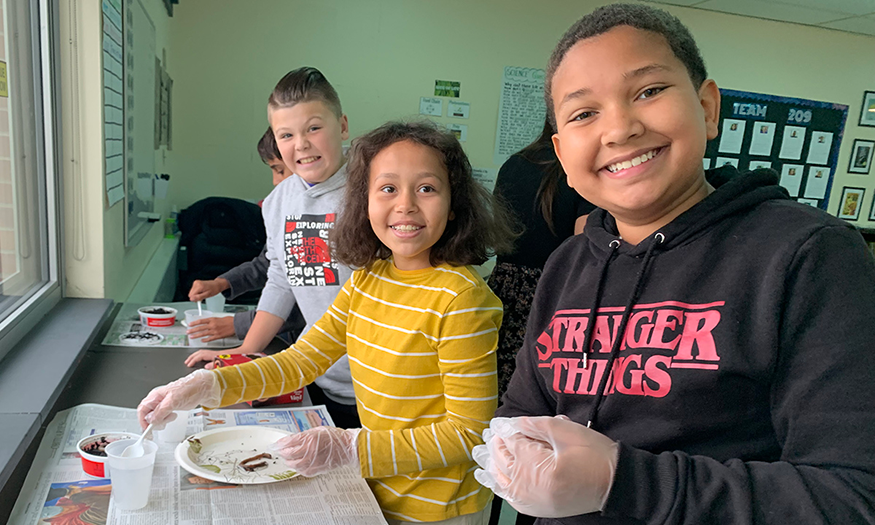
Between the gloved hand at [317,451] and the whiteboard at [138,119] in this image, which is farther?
the whiteboard at [138,119]

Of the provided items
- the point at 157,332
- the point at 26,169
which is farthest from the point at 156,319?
the point at 26,169

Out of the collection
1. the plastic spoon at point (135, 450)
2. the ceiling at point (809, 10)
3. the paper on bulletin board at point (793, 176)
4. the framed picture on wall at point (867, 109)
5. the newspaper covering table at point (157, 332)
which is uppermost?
the ceiling at point (809, 10)

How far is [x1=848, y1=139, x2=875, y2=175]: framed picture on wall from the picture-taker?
432 cm

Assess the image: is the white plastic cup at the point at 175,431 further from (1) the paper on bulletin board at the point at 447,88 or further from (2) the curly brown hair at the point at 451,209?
(1) the paper on bulletin board at the point at 447,88

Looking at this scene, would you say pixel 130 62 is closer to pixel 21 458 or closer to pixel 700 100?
pixel 21 458

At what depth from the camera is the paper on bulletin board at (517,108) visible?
387 centimetres

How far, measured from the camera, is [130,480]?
805 millimetres

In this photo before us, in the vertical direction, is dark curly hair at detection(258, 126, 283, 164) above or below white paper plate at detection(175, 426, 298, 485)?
above

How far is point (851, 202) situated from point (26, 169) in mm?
5126

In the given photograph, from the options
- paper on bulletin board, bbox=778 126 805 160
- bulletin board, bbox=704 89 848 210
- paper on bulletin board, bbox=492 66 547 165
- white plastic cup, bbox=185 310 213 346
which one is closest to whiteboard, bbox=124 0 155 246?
white plastic cup, bbox=185 310 213 346

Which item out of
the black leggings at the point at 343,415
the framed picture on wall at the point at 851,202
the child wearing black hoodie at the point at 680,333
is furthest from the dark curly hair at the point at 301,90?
the framed picture on wall at the point at 851,202

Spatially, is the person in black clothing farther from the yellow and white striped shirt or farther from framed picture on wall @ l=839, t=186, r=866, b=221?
framed picture on wall @ l=839, t=186, r=866, b=221

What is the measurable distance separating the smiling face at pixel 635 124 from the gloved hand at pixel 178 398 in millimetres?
737

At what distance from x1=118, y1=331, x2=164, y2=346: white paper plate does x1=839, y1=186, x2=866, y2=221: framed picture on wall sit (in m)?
4.79
